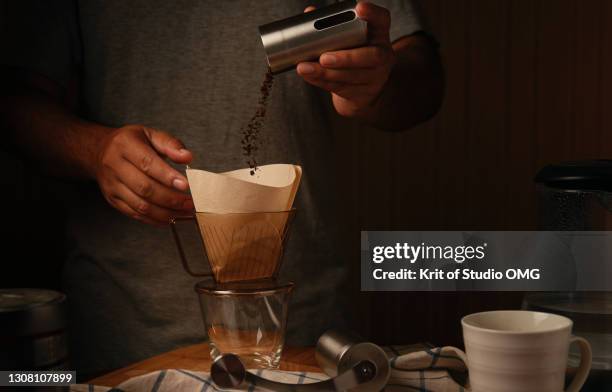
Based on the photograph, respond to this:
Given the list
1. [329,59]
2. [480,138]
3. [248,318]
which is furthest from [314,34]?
[480,138]

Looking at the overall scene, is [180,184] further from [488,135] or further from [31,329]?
[488,135]

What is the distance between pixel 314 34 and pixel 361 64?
0.25ft

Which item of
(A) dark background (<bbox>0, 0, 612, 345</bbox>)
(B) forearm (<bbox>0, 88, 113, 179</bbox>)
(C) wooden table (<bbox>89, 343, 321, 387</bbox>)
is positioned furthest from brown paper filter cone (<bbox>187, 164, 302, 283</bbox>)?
(A) dark background (<bbox>0, 0, 612, 345</bbox>)

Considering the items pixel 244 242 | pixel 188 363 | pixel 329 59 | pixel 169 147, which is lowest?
pixel 188 363

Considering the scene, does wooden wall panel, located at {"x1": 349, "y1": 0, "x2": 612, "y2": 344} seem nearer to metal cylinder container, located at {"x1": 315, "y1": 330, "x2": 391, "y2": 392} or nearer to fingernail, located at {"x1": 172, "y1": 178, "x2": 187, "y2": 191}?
fingernail, located at {"x1": 172, "y1": 178, "x2": 187, "y2": 191}

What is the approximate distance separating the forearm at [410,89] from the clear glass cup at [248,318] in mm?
403

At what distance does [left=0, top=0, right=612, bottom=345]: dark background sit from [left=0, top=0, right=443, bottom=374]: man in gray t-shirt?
51.6 inches

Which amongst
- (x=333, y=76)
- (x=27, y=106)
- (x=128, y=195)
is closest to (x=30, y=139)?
(x=27, y=106)

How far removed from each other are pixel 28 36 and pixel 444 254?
1666mm

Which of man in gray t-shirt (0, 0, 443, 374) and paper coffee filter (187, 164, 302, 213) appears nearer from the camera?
paper coffee filter (187, 164, 302, 213)

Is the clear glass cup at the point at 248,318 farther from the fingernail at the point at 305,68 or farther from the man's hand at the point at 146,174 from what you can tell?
the fingernail at the point at 305,68

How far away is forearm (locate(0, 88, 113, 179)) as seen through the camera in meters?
1.08

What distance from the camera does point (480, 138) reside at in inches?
101

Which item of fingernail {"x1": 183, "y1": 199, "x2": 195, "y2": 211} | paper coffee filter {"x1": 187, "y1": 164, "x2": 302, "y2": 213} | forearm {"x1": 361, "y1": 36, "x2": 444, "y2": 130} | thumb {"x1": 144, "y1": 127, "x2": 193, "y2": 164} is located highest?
forearm {"x1": 361, "y1": 36, "x2": 444, "y2": 130}
